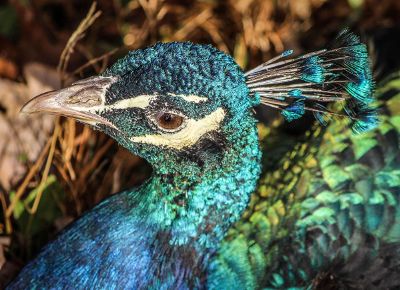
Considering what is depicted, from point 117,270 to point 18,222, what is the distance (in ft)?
2.60

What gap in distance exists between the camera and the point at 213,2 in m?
3.55

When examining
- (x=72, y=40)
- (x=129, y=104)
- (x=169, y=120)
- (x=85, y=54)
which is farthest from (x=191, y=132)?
(x=85, y=54)

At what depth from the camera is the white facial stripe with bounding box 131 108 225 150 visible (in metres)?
1.66

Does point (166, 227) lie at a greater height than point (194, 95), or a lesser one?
lesser

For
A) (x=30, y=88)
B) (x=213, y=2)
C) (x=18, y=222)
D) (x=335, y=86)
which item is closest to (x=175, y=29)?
(x=213, y=2)

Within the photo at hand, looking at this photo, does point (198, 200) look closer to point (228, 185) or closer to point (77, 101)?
point (228, 185)

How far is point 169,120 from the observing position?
1.66m

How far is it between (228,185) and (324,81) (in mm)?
364

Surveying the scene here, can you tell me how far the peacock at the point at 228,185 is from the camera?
167 cm

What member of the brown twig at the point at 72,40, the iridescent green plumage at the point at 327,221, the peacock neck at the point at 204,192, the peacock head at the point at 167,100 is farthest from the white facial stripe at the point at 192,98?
the brown twig at the point at 72,40

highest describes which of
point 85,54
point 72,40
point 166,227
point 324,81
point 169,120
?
point 85,54

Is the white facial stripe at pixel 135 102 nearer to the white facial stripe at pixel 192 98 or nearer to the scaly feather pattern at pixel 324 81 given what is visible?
the white facial stripe at pixel 192 98

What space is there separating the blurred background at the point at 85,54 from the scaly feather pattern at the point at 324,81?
727 mm

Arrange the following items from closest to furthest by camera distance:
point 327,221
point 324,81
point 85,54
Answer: point 324,81 < point 327,221 < point 85,54
